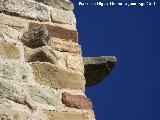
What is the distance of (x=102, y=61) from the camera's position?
2.68 meters

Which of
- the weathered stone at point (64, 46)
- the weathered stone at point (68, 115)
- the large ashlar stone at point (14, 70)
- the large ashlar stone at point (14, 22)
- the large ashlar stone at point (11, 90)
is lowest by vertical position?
the weathered stone at point (68, 115)

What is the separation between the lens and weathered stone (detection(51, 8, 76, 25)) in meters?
2.53

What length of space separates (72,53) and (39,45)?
24cm

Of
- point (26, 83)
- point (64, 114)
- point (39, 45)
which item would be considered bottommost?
point (64, 114)

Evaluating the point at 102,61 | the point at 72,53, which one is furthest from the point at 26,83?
the point at 102,61

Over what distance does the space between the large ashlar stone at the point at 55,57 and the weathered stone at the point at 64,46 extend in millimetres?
31

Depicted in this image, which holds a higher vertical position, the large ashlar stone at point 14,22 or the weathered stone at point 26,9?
the weathered stone at point 26,9

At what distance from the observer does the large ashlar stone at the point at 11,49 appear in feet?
6.95

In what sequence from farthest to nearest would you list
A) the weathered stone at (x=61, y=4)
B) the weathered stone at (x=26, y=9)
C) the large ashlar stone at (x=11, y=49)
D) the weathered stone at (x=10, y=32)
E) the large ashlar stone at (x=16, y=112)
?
1. the weathered stone at (x=61, y=4)
2. the weathered stone at (x=26, y=9)
3. the weathered stone at (x=10, y=32)
4. the large ashlar stone at (x=11, y=49)
5. the large ashlar stone at (x=16, y=112)

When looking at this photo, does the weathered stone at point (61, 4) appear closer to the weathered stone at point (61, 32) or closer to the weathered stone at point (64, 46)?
the weathered stone at point (61, 32)

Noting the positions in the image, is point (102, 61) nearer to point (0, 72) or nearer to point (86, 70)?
point (86, 70)

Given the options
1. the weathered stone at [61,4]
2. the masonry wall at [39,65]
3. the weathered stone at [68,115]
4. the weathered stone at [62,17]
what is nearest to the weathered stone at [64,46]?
the masonry wall at [39,65]

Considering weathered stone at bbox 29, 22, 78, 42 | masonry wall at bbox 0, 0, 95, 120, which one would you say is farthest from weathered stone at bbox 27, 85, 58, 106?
weathered stone at bbox 29, 22, 78, 42

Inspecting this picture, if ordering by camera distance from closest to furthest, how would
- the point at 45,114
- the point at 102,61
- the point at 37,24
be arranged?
1. the point at 45,114
2. the point at 37,24
3. the point at 102,61
